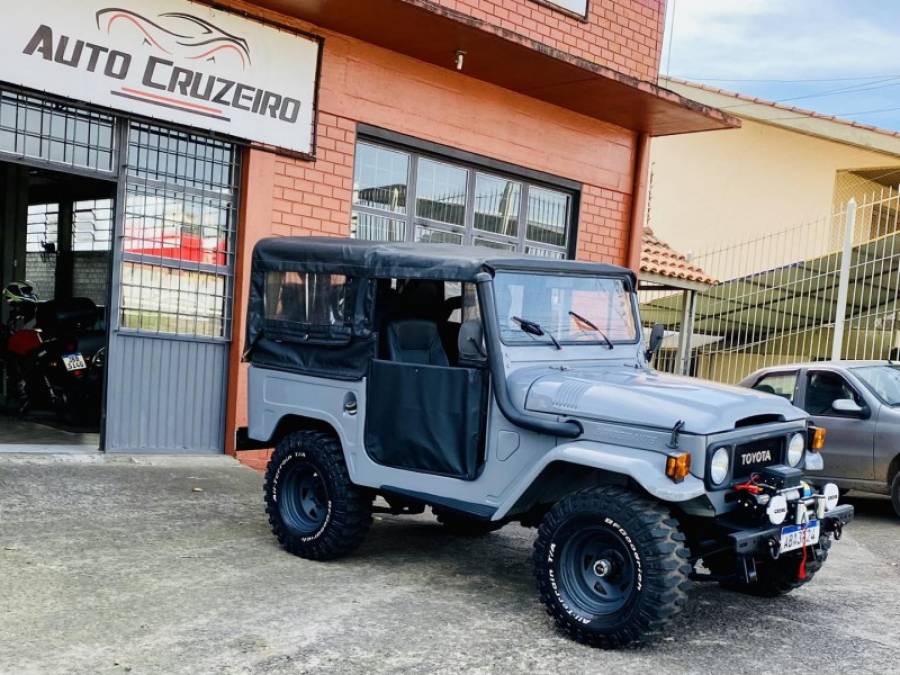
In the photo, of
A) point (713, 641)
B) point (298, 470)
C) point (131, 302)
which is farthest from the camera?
point (131, 302)

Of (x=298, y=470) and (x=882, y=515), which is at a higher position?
(x=298, y=470)

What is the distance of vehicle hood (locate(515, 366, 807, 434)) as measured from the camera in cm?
467

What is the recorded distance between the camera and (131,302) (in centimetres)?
838

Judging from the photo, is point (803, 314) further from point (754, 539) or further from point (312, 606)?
point (312, 606)

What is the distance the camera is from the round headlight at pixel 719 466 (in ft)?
15.0

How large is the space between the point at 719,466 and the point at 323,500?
2.54 m

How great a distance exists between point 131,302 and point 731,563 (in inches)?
222

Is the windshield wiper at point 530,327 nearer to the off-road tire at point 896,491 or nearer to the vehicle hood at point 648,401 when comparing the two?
the vehicle hood at point 648,401

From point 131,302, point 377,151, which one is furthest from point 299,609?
point 377,151

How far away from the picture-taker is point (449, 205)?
1065 centimetres

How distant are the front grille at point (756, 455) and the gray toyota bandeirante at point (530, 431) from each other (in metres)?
0.01

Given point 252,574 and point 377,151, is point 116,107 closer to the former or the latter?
point 377,151

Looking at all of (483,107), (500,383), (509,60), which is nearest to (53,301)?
(483,107)

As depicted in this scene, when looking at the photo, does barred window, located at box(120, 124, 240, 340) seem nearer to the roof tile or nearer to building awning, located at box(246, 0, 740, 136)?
building awning, located at box(246, 0, 740, 136)
